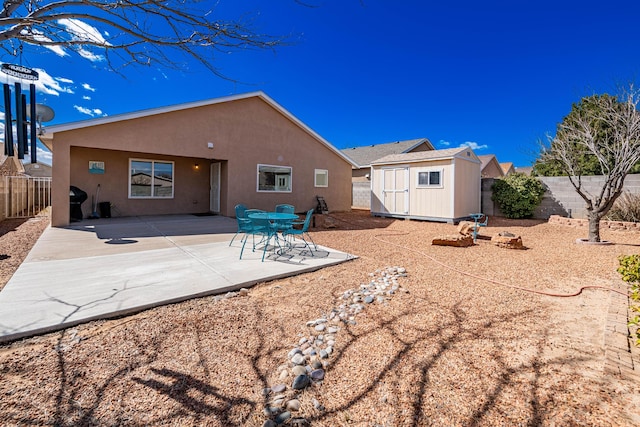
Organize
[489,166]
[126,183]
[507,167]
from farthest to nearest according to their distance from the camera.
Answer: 1. [507,167]
2. [489,166]
3. [126,183]

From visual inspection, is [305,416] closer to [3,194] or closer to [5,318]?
[5,318]

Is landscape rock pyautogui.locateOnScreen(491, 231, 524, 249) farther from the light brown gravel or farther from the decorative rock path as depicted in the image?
the decorative rock path

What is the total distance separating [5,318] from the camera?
2.58 m

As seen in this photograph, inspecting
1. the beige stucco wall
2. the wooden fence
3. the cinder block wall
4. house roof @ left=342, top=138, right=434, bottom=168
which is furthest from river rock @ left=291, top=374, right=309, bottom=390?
house roof @ left=342, top=138, right=434, bottom=168

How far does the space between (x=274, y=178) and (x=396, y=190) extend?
5.23 m

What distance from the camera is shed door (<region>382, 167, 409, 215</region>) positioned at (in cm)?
1166

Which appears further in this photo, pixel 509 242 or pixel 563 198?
pixel 563 198

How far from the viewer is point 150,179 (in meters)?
11.0

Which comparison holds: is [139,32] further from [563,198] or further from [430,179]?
[563,198]

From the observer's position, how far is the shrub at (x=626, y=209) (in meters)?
9.07

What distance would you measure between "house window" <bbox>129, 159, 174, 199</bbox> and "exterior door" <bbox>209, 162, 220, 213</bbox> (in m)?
1.56

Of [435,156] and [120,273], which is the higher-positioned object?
[435,156]

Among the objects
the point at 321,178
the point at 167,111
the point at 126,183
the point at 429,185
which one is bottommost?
the point at 126,183

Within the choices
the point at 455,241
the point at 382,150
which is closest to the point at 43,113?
the point at 455,241
